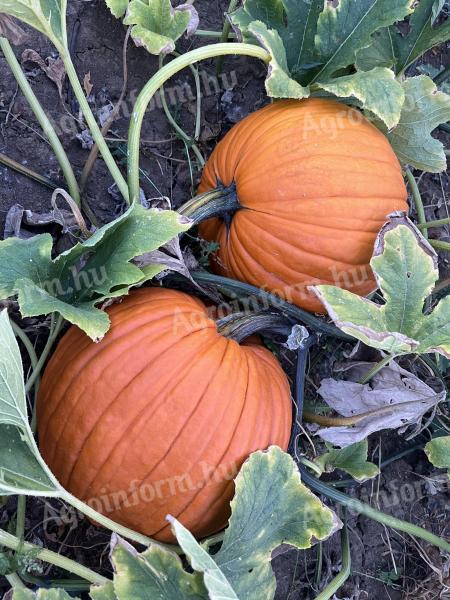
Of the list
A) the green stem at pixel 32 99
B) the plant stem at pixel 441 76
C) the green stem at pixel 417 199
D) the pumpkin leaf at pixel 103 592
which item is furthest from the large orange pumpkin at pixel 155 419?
the plant stem at pixel 441 76

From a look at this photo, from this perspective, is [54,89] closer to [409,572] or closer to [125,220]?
[125,220]

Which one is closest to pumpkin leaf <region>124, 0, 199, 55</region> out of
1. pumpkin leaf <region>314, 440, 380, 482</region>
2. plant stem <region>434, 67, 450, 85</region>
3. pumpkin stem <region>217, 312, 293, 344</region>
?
pumpkin stem <region>217, 312, 293, 344</region>

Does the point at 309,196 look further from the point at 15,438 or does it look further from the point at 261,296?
the point at 15,438

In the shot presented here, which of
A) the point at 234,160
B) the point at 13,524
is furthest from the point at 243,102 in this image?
the point at 13,524

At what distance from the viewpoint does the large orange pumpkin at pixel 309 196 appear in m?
1.56

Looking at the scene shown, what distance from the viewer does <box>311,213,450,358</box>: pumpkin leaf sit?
4.58ft

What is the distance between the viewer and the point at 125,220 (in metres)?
1.41

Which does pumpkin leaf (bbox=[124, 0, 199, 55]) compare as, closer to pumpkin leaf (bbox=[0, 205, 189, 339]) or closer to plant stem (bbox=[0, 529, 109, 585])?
pumpkin leaf (bbox=[0, 205, 189, 339])

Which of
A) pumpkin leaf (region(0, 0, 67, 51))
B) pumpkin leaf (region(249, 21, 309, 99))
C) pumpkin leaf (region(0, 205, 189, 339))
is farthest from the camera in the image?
pumpkin leaf (region(249, 21, 309, 99))

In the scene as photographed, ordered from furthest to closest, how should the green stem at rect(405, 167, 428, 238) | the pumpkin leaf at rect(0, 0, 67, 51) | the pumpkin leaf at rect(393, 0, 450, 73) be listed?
the green stem at rect(405, 167, 428, 238) < the pumpkin leaf at rect(393, 0, 450, 73) < the pumpkin leaf at rect(0, 0, 67, 51)

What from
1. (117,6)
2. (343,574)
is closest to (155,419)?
(343,574)

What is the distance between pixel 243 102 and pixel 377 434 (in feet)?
3.77

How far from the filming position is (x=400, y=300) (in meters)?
1.45

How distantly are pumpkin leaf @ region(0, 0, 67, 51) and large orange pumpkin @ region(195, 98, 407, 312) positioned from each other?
19.9 inches
